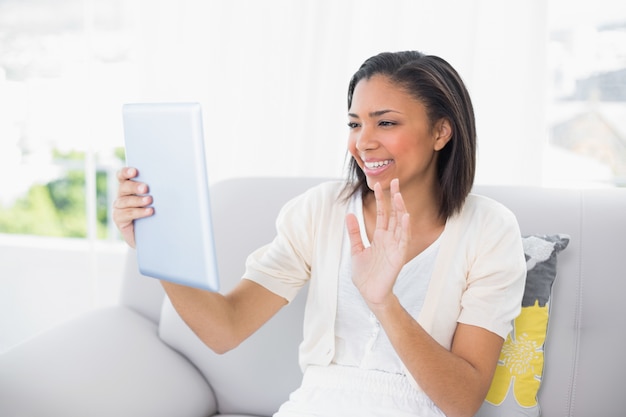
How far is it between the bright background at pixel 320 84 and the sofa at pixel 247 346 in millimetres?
584

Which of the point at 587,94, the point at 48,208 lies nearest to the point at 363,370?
the point at 587,94

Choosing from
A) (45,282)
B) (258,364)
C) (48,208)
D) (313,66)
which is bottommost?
(48,208)

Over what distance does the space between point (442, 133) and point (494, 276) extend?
0.33 m

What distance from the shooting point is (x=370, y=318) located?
5.26 ft

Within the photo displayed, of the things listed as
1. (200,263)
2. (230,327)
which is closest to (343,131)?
(230,327)

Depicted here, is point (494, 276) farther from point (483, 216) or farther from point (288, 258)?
point (288, 258)

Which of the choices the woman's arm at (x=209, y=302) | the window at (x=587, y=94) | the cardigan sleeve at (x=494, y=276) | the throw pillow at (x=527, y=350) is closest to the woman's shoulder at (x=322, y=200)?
the woman's arm at (x=209, y=302)

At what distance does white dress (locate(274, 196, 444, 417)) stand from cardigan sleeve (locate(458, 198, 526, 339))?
0.09m

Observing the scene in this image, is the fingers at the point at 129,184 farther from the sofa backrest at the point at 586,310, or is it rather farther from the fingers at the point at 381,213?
the sofa backrest at the point at 586,310

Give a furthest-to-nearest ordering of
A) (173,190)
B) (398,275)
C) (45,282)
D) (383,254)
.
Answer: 1. (45,282)
2. (398,275)
3. (383,254)
4. (173,190)

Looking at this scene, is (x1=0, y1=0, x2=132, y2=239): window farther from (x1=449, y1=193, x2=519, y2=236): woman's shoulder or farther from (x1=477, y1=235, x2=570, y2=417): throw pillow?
(x1=477, y1=235, x2=570, y2=417): throw pillow

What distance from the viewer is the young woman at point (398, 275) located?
1.46 metres

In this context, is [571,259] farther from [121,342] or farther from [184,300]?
[121,342]

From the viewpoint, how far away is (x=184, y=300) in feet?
5.02
